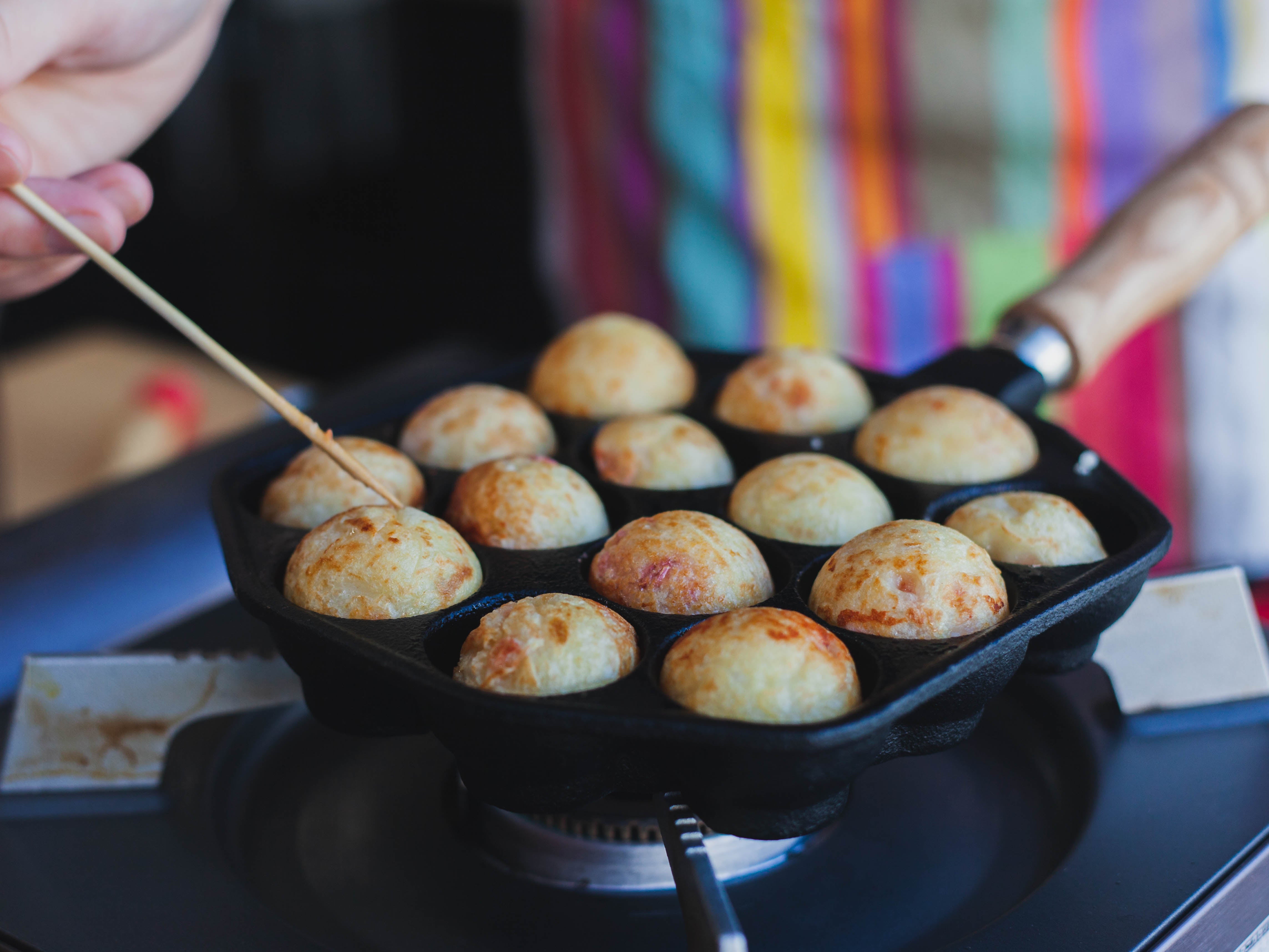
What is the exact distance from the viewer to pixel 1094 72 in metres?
2.27

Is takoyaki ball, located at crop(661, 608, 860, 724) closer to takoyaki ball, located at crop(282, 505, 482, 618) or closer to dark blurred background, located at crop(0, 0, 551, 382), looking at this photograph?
takoyaki ball, located at crop(282, 505, 482, 618)

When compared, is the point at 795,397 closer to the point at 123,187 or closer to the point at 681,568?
the point at 681,568

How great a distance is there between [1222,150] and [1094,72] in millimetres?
848

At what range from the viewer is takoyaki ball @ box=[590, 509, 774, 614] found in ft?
3.34

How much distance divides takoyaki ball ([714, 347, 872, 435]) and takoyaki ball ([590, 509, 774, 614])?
300mm

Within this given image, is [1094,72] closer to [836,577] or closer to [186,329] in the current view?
[836,577]

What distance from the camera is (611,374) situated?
1405mm

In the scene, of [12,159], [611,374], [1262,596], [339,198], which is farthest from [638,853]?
[339,198]

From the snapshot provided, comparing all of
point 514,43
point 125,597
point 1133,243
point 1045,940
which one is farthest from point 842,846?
point 514,43

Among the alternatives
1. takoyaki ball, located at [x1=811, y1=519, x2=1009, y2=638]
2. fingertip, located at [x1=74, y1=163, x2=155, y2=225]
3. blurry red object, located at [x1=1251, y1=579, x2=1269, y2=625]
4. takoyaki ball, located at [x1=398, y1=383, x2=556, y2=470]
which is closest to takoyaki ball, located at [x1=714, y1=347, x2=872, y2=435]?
takoyaki ball, located at [x1=398, y1=383, x2=556, y2=470]

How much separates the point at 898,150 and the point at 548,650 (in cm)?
192

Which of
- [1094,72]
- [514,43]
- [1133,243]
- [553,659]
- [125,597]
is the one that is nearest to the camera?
[553,659]

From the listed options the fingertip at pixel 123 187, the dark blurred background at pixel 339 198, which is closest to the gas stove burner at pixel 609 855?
the fingertip at pixel 123 187

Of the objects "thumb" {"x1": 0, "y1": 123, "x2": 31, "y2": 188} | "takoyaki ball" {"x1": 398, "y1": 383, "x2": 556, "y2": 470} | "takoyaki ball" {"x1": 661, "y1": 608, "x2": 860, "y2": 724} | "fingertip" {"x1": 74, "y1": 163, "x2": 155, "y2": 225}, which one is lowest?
"takoyaki ball" {"x1": 398, "y1": 383, "x2": 556, "y2": 470}
